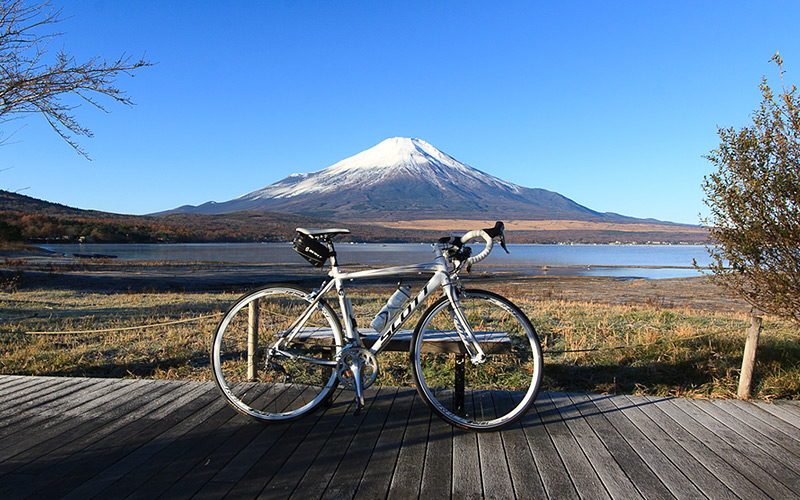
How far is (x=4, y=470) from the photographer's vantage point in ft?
8.53

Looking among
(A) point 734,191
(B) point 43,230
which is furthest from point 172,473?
(B) point 43,230

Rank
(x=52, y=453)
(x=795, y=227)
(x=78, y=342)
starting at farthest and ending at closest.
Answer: (x=78, y=342) → (x=795, y=227) → (x=52, y=453)

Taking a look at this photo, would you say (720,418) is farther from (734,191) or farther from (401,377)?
(401,377)

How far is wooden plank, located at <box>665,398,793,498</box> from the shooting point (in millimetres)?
2529

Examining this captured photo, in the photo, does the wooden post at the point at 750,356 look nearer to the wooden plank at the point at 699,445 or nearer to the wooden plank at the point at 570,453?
the wooden plank at the point at 699,445

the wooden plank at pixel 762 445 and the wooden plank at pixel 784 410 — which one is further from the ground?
the wooden plank at pixel 784 410

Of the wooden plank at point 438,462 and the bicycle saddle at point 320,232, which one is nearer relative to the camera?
the wooden plank at point 438,462

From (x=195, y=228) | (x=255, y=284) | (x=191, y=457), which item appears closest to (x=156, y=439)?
(x=191, y=457)

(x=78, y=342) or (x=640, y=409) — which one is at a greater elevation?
(x=640, y=409)

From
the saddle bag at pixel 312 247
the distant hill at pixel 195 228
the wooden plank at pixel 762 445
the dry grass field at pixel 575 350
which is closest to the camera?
the wooden plank at pixel 762 445

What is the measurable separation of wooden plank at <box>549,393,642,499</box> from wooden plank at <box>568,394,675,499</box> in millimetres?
29

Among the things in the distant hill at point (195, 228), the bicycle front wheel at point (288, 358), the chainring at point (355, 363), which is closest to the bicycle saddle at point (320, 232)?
the bicycle front wheel at point (288, 358)

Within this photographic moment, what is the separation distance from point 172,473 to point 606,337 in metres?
6.59

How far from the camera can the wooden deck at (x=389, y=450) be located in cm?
246
